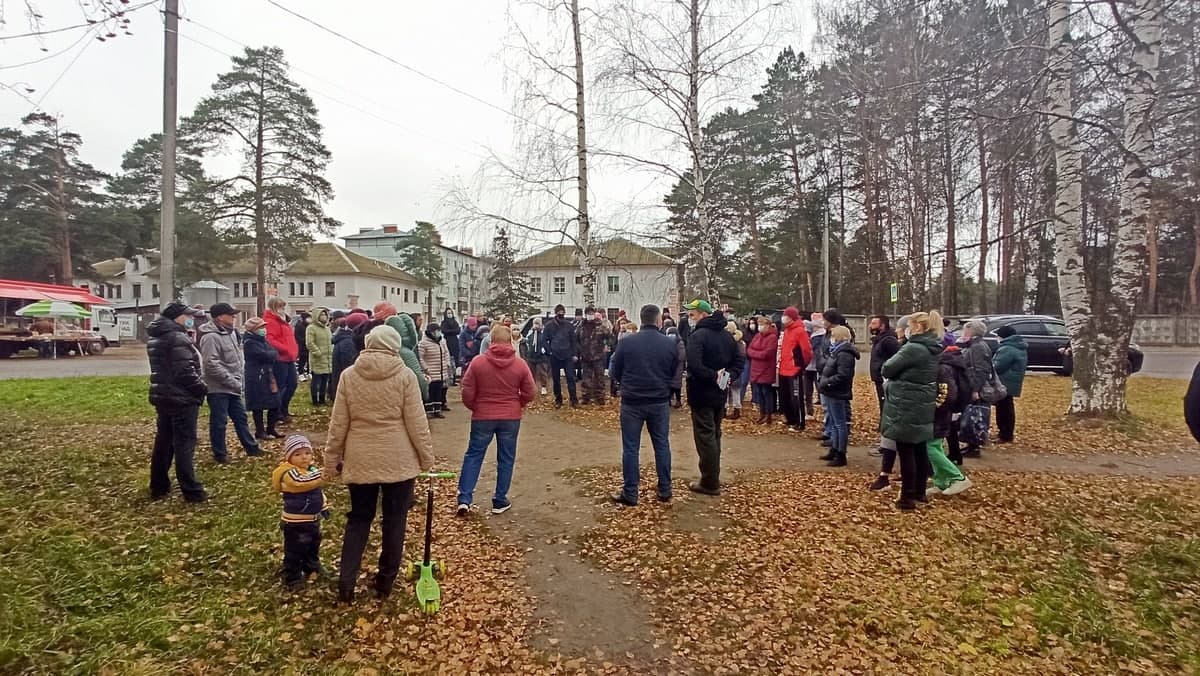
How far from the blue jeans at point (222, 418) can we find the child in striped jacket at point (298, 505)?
359 centimetres

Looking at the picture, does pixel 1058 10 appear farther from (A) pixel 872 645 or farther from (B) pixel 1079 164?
(A) pixel 872 645

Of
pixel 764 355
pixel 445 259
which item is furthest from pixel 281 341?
pixel 445 259

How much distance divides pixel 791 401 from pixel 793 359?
32.4 inches

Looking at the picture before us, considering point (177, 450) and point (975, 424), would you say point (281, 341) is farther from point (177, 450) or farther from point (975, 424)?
point (975, 424)

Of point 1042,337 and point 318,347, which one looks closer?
point 318,347

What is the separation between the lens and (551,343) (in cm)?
1191

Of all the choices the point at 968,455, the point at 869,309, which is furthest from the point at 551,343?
the point at 869,309

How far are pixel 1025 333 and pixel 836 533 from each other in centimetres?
1501

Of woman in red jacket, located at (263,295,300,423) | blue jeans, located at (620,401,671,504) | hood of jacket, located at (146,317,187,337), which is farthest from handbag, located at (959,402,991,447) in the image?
woman in red jacket, located at (263,295,300,423)

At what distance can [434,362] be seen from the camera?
34.9 ft

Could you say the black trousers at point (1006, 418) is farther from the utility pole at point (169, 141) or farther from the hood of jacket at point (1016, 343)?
the utility pole at point (169, 141)

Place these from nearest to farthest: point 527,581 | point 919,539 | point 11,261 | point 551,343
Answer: point 527,581 < point 919,539 < point 551,343 < point 11,261

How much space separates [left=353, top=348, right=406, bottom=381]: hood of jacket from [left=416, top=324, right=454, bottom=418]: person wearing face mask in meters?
6.59

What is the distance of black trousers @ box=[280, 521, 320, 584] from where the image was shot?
4039 mm
